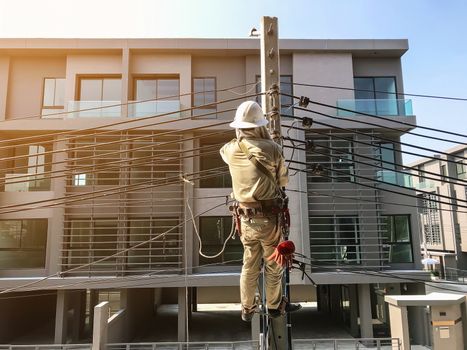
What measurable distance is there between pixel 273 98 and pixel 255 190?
156 cm

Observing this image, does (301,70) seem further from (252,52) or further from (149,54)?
(149,54)

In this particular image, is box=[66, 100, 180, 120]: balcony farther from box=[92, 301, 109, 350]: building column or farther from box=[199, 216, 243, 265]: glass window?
box=[92, 301, 109, 350]: building column

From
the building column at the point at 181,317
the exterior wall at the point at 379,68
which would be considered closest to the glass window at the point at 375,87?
the exterior wall at the point at 379,68

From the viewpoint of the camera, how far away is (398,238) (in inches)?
691

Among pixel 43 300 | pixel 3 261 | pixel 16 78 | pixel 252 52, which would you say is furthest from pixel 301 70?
pixel 43 300

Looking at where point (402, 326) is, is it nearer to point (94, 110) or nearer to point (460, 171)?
point (94, 110)

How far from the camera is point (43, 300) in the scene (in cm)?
1962

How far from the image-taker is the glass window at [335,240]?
16594 millimetres

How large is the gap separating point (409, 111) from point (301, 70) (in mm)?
5544

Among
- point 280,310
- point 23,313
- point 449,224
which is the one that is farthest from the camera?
point 449,224

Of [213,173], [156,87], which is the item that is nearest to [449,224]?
[213,173]

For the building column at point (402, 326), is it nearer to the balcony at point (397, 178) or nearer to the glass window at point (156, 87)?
Answer: the balcony at point (397, 178)

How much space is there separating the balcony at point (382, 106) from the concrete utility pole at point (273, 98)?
12.8 m

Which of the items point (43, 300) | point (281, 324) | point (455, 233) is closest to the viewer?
point (281, 324)
